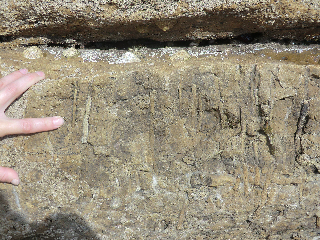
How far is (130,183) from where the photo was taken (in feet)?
6.31

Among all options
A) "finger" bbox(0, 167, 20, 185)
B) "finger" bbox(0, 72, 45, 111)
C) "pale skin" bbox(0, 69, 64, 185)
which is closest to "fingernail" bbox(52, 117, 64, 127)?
"pale skin" bbox(0, 69, 64, 185)

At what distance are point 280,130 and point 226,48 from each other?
640 millimetres

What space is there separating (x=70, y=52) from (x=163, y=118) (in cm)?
79

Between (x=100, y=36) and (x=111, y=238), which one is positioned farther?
(x=111, y=238)

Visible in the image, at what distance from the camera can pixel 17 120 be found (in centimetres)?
175

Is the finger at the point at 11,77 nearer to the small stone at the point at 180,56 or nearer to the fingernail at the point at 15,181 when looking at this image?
the fingernail at the point at 15,181

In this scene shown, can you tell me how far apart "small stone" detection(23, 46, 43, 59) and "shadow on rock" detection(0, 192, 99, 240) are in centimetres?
95

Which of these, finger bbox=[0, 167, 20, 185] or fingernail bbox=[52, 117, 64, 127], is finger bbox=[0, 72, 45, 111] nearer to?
fingernail bbox=[52, 117, 64, 127]

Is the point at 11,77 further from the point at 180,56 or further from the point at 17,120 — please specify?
the point at 180,56

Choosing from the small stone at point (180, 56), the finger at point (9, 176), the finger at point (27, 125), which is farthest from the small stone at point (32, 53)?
the small stone at point (180, 56)

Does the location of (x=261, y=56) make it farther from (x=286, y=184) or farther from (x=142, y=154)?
(x=142, y=154)

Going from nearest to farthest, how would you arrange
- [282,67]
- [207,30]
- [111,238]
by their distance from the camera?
[282,67] → [207,30] → [111,238]

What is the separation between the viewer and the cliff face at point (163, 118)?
1.73 meters

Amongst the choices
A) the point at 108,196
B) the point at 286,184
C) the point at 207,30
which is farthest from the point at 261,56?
the point at 108,196
